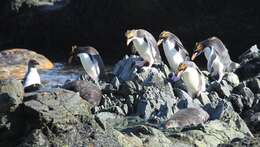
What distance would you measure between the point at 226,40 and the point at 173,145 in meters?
25.4

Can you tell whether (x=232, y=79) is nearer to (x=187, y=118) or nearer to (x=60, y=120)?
(x=187, y=118)

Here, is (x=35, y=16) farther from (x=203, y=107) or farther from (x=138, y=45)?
(x=203, y=107)

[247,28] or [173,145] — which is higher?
[247,28]

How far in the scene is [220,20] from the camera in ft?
127

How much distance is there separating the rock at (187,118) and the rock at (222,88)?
2686 millimetres

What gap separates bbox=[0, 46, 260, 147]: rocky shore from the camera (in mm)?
10898

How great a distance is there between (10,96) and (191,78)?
314 inches

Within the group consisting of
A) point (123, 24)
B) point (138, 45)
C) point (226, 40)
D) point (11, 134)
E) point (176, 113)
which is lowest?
point (11, 134)

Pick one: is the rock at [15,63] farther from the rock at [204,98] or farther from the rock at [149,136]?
the rock at [149,136]

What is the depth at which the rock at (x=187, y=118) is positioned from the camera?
1505 centimetres

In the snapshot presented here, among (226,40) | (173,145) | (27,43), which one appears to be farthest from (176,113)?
(27,43)

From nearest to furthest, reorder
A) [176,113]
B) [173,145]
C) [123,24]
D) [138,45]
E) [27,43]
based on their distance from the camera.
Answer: [173,145] < [176,113] < [138,45] < [123,24] < [27,43]

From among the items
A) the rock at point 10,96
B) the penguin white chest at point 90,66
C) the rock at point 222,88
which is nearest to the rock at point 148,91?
the penguin white chest at point 90,66

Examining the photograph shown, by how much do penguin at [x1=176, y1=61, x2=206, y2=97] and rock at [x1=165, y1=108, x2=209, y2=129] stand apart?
2.33 metres
